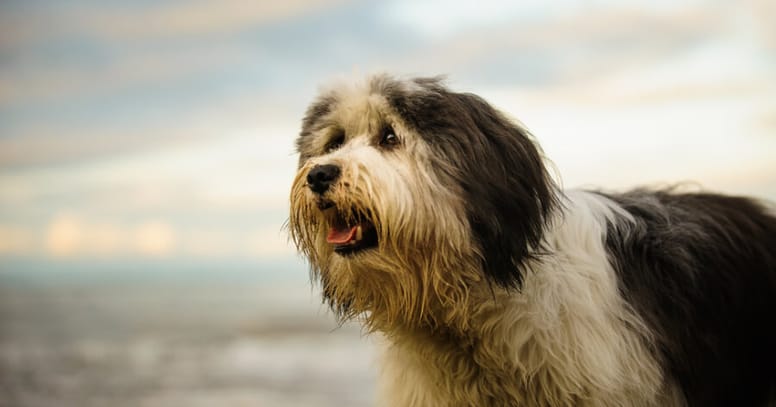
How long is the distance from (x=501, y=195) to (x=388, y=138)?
52 cm

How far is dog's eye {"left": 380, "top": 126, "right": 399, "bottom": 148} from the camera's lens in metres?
3.59

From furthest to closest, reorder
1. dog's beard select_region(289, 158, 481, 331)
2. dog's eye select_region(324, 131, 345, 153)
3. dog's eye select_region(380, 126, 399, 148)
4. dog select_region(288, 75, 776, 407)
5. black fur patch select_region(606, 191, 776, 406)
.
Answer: black fur patch select_region(606, 191, 776, 406), dog's eye select_region(324, 131, 345, 153), dog's eye select_region(380, 126, 399, 148), dog select_region(288, 75, 776, 407), dog's beard select_region(289, 158, 481, 331)

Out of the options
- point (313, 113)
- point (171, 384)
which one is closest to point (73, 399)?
point (171, 384)

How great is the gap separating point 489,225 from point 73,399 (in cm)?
780

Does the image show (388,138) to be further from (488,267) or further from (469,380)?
(469,380)

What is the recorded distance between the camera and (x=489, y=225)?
347cm

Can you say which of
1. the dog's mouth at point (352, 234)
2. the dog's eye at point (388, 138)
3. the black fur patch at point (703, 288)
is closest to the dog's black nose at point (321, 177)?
the dog's mouth at point (352, 234)

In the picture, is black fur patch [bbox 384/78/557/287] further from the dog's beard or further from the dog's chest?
the dog's chest

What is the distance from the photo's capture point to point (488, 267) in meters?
3.51

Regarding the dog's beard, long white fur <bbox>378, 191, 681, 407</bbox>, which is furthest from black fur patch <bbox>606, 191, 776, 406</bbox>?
the dog's beard

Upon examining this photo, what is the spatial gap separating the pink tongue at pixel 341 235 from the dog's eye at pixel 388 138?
1.25 feet

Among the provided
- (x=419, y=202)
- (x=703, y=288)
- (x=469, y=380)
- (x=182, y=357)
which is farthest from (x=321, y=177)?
(x=182, y=357)

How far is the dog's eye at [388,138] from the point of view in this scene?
3592 millimetres

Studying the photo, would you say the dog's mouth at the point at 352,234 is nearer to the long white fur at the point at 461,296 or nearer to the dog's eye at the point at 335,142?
the long white fur at the point at 461,296
